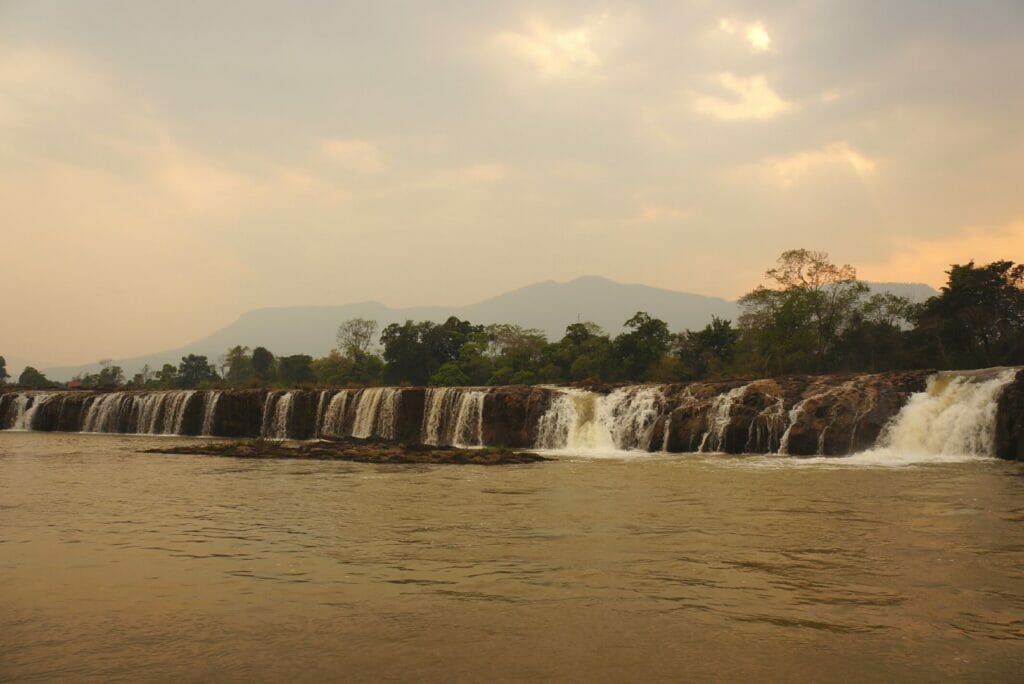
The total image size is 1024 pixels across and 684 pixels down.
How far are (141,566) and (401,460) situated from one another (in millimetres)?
14815

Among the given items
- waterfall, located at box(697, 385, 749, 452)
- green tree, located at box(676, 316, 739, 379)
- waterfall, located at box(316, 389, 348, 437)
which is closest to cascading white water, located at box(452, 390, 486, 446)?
waterfall, located at box(316, 389, 348, 437)

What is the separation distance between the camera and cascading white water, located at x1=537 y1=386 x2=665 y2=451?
93.1 feet

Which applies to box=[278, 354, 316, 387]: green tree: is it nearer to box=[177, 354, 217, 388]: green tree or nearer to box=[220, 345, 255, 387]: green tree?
box=[220, 345, 255, 387]: green tree

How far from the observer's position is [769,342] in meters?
47.4

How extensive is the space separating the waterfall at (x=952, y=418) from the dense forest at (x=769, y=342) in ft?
58.1

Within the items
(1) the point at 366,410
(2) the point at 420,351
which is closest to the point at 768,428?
(1) the point at 366,410

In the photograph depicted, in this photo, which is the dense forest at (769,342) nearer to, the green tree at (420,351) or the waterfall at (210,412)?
the green tree at (420,351)

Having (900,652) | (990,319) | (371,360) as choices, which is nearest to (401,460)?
(900,652)

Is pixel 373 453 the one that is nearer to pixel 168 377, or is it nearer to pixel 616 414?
pixel 616 414

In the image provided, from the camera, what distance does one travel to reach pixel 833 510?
11617 mm

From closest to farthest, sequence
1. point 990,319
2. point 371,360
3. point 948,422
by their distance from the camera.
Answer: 1. point 948,422
2. point 990,319
3. point 371,360

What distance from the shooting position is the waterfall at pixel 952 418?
21.3 m

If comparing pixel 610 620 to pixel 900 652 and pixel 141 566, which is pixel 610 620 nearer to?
pixel 900 652

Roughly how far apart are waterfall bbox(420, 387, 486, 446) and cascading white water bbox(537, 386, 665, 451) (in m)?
3.31
